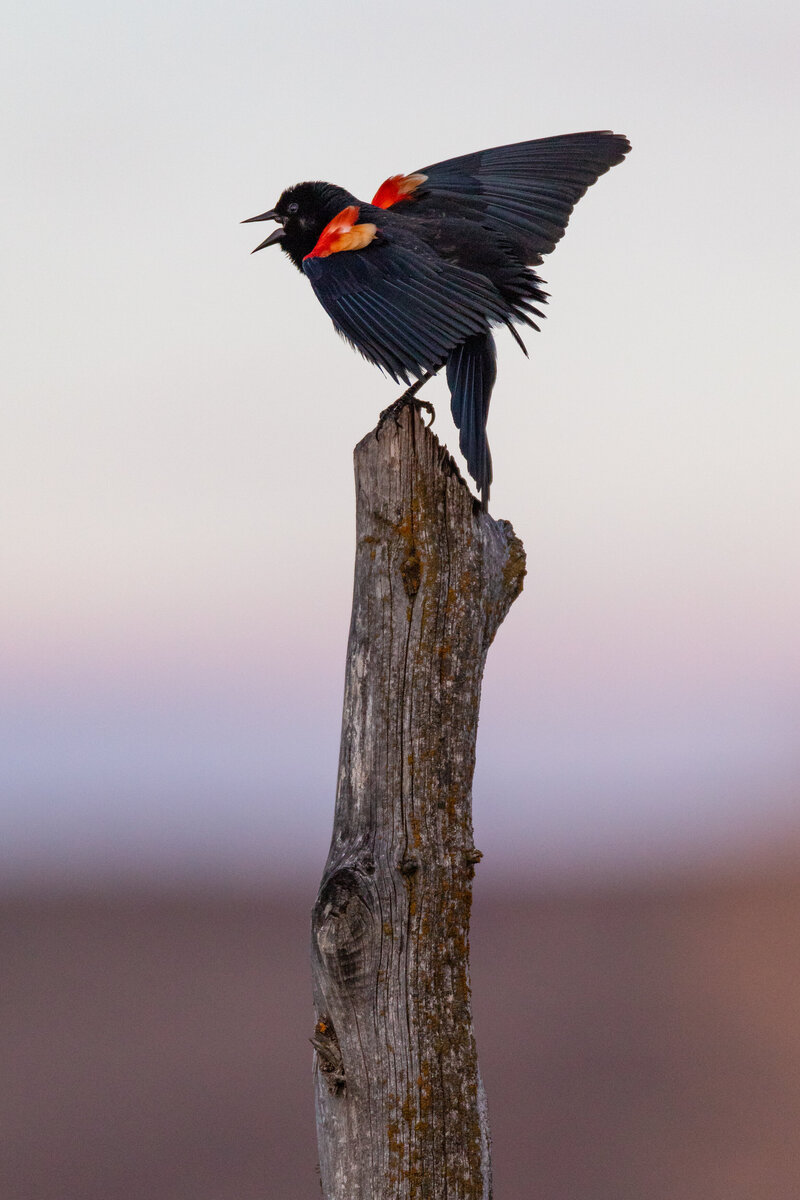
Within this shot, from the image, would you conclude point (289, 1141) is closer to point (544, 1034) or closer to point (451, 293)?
point (544, 1034)

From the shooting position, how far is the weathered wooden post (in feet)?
8.53

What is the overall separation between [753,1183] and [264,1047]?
491 cm

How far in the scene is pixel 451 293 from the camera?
3498 millimetres

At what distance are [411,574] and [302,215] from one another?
8.61ft

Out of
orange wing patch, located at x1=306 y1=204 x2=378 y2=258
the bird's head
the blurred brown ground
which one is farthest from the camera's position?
the blurred brown ground

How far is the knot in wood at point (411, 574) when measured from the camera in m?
2.83

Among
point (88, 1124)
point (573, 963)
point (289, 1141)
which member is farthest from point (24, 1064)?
point (573, 963)

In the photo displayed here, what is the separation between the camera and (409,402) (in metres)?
3.21

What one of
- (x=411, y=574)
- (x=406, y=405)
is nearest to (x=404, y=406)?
(x=406, y=405)

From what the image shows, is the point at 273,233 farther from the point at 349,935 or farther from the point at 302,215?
the point at 349,935

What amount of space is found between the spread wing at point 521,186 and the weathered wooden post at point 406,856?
158cm

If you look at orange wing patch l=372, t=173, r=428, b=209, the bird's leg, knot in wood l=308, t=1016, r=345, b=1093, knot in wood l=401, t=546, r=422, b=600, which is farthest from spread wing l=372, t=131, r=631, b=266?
knot in wood l=308, t=1016, r=345, b=1093

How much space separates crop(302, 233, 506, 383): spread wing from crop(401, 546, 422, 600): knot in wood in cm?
76

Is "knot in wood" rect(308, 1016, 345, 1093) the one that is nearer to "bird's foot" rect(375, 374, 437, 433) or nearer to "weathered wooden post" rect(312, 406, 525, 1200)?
"weathered wooden post" rect(312, 406, 525, 1200)
